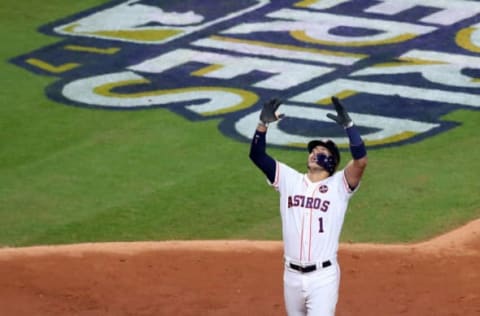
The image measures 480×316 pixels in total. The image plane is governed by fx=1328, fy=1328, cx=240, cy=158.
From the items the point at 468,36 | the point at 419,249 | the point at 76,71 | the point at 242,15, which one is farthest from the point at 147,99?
the point at 419,249

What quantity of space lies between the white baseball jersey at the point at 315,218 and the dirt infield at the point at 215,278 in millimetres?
1924

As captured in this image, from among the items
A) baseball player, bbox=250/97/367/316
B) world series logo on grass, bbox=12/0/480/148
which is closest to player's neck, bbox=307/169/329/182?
baseball player, bbox=250/97/367/316

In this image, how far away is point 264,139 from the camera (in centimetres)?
993

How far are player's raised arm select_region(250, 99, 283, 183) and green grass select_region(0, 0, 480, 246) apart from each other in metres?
3.83

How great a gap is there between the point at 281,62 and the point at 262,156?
9.95 metres

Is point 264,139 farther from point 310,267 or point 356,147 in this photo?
point 310,267

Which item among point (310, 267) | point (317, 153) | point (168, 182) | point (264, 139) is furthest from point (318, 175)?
point (168, 182)

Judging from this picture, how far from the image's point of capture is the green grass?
46.4 feet

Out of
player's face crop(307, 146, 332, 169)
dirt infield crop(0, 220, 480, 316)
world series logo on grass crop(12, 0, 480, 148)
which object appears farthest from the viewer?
world series logo on grass crop(12, 0, 480, 148)

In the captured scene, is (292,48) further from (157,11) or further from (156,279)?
(156,279)

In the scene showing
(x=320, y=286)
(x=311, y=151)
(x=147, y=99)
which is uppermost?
(x=311, y=151)

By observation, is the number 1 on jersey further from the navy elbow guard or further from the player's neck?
the navy elbow guard

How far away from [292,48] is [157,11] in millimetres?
3233

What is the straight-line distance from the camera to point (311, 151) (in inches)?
390
